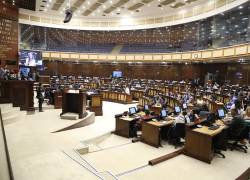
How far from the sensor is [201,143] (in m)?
5.55

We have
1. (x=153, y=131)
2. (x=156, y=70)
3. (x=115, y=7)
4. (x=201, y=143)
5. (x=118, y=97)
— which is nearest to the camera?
(x=201, y=143)

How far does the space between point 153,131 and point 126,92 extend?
348 inches

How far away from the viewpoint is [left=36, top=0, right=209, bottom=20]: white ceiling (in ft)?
58.5

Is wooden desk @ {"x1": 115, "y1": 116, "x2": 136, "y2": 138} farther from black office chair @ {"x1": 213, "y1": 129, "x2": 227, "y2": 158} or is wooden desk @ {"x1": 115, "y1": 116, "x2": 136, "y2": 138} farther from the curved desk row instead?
the curved desk row

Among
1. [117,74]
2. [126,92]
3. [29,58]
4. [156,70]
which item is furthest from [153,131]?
[117,74]

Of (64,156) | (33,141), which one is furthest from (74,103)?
(64,156)

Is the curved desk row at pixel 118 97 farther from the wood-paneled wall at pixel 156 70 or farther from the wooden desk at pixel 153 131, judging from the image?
the wood-paneled wall at pixel 156 70

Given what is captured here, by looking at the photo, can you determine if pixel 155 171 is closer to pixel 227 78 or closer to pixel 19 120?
pixel 19 120

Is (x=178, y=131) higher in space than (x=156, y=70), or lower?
lower

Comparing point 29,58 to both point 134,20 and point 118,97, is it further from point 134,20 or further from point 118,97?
point 134,20

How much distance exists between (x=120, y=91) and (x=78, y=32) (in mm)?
12625

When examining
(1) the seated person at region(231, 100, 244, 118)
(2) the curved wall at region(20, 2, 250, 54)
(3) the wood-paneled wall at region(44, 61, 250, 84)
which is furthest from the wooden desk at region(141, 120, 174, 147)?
(3) the wood-paneled wall at region(44, 61, 250, 84)

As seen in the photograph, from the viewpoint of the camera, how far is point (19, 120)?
7.21 meters

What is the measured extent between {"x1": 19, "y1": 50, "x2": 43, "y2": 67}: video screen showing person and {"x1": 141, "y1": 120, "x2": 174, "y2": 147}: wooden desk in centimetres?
1511
